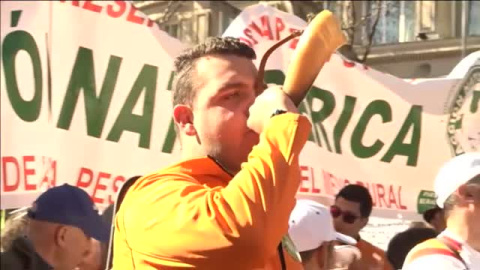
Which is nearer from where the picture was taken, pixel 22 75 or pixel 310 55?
pixel 310 55

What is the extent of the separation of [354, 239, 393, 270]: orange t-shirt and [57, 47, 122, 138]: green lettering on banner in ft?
4.33

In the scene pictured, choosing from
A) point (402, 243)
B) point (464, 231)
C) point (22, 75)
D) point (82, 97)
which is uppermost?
point (22, 75)

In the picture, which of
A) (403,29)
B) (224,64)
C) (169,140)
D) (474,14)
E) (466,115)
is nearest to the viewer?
(224,64)

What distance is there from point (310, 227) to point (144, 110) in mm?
1355

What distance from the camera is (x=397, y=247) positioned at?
17.8 ft

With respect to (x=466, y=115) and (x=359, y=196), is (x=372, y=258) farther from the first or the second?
(x=466, y=115)

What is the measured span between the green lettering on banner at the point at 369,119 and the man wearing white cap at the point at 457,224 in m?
2.01

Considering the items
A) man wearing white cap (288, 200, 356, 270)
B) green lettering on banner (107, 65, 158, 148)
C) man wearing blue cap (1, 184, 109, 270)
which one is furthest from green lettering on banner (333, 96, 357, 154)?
man wearing blue cap (1, 184, 109, 270)

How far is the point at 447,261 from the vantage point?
9.49ft

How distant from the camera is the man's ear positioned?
2.01 meters

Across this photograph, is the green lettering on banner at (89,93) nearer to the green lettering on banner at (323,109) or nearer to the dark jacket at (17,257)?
the dark jacket at (17,257)

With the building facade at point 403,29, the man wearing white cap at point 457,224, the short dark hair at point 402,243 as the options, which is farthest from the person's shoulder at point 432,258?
the building facade at point 403,29

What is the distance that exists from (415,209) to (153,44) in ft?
5.02

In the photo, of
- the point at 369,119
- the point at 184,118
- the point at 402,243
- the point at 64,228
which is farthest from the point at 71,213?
the point at 402,243
